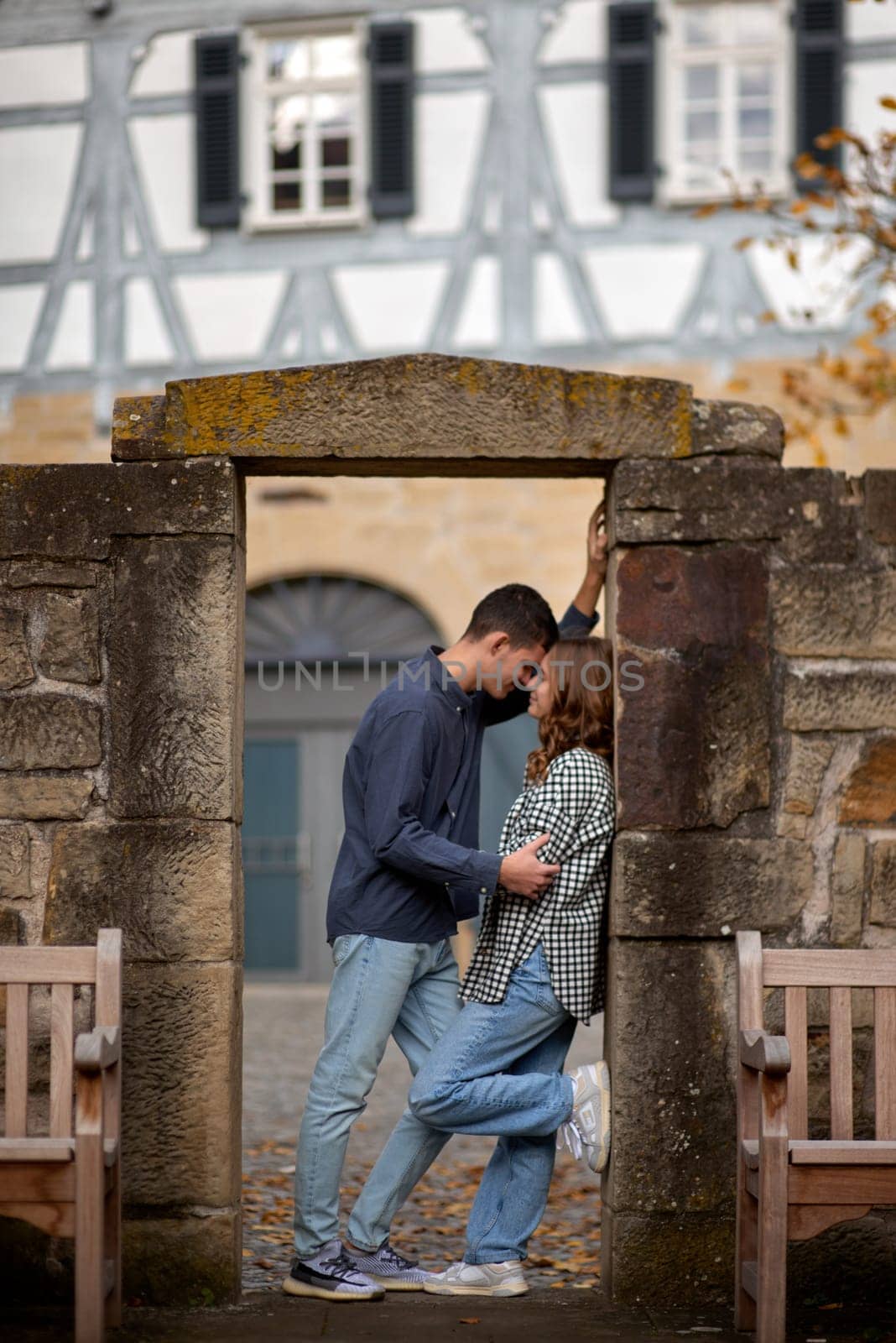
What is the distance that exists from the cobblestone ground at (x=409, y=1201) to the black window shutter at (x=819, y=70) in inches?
209

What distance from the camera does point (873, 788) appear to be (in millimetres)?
4168

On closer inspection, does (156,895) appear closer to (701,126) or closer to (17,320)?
(17,320)

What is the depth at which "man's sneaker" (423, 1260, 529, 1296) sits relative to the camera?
13.9 feet

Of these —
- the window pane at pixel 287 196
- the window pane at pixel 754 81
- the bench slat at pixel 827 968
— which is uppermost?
the window pane at pixel 754 81

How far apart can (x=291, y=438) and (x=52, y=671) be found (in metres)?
0.78

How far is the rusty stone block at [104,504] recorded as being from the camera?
13.6ft

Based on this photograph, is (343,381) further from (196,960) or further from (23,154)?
(23,154)

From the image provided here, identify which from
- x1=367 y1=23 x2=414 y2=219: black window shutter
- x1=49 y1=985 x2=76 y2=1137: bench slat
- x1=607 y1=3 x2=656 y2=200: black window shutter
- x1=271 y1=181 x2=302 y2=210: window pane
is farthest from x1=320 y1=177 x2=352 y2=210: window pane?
x1=49 y1=985 x2=76 y2=1137: bench slat

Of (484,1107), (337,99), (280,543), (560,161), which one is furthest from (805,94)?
(484,1107)

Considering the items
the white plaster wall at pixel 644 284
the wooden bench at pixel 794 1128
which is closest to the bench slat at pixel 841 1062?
the wooden bench at pixel 794 1128

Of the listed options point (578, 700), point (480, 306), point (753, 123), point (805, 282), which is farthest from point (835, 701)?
point (753, 123)

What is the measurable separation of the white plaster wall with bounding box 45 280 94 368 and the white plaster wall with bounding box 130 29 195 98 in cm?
125

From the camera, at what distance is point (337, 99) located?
10.9m

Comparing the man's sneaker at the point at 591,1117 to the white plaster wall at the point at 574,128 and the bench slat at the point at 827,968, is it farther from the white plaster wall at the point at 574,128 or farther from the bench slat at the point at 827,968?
the white plaster wall at the point at 574,128
